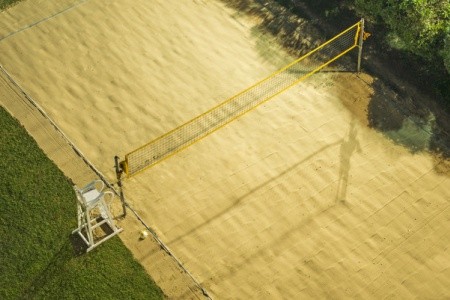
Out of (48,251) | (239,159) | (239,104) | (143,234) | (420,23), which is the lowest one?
(420,23)

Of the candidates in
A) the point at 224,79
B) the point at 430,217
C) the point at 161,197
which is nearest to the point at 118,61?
the point at 224,79

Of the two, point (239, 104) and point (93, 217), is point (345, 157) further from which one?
point (93, 217)

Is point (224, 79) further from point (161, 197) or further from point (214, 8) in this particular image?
point (161, 197)

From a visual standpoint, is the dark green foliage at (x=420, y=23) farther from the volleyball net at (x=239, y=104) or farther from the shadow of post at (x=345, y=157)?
the shadow of post at (x=345, y=157)

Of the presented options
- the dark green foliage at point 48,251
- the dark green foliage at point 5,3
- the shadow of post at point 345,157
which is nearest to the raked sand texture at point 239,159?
the shadow of post at point 345,157

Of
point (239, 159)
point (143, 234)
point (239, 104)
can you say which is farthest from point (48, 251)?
point (239, 104)

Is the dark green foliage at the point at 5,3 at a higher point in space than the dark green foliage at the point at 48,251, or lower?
higher
